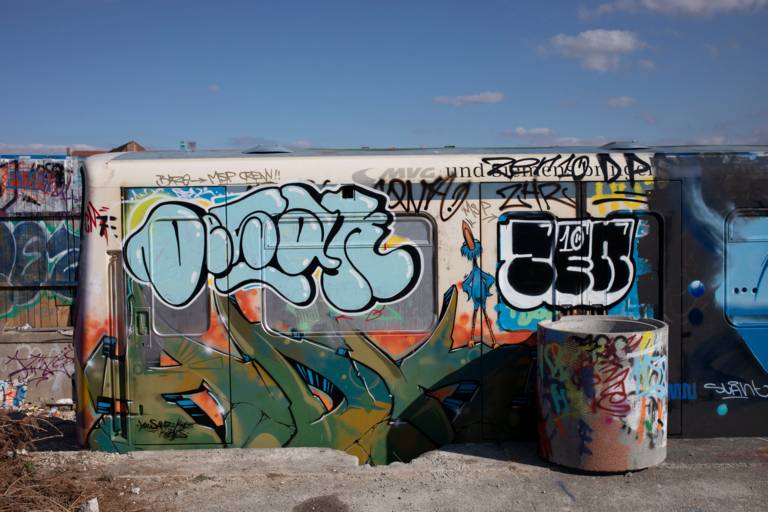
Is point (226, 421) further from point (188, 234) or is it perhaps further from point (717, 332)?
point (717, 332)

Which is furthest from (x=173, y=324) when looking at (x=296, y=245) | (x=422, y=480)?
(x=422, y=480)

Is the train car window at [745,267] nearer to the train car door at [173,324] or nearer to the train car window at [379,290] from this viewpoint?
the train car window at [379,290]

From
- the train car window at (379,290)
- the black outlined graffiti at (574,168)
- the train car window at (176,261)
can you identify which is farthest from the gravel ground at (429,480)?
the black outlined graffiti at (574,168)

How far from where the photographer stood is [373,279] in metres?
5.71

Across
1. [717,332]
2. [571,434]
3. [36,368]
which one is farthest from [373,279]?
[36,368]

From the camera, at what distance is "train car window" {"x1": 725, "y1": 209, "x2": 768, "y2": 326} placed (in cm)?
573

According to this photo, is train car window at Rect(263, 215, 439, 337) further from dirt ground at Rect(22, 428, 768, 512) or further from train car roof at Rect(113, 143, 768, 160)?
dirt ground at Rect(22, 428, 768, 512)

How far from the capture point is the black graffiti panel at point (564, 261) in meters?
5.72

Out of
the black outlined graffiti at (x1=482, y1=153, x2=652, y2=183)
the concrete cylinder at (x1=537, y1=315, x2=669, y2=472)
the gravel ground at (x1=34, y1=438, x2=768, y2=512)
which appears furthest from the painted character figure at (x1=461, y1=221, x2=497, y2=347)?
the gravel ground at (x1=34, y1=438, x2=768, y2=512)

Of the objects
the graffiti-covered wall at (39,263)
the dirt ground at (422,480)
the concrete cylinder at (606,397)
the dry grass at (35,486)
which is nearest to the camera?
the dry grass at (35,486)

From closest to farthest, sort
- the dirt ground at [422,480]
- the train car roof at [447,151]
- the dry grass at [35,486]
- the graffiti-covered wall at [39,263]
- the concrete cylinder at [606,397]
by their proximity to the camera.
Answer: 1. the dry grass at [35,486]
2. the dirt ground at [422,480]
3. the concrete cylinder at [606,397]
4. the train car roof at [447,151]
5. the graffiti-covered wall at [39,263]

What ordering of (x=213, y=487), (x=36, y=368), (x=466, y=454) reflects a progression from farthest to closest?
(x=36, y=368) < (x=466, y=454) < (x=213, y=487)

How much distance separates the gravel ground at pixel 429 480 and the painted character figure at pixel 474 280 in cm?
114

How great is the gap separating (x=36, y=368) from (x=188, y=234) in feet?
20.9
